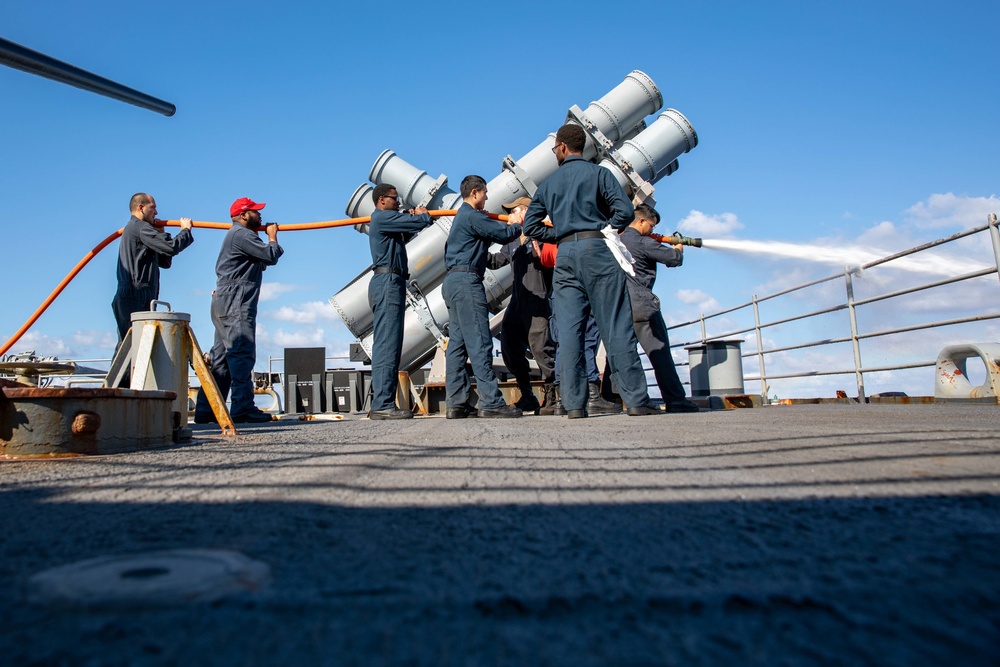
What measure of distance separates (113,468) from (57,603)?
4.74ft

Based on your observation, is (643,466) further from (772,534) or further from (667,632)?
(667,632)

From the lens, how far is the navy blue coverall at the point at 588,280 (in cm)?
402

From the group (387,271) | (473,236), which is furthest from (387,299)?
(473,236)

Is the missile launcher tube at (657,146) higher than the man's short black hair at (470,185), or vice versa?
the missile launcher tube at (657,146)

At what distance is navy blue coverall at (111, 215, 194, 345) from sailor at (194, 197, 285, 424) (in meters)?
0.43

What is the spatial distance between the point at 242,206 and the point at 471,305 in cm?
195

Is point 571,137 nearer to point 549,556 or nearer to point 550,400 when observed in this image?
point 550,400

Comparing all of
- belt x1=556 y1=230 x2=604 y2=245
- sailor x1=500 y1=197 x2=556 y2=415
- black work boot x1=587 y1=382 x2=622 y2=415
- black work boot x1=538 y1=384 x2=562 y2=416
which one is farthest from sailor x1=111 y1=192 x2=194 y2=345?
black work boot x1=587 y1=382 x2=622 y2=415

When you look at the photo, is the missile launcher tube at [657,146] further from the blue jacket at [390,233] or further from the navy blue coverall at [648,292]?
the blue jacket at [390,233]

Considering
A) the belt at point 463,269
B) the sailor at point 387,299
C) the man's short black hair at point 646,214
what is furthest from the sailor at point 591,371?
the sailor at point 387,299

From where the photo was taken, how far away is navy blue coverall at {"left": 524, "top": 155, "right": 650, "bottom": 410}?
4.02 meters

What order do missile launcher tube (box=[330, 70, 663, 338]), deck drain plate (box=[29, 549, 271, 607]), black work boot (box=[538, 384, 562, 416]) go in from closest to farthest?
deck drain plate (box=[29, 549, 271, 607])
black work boot (box=[538, 384, 562, 416])
missile launcher tube (box=[330, 70, 663, 338])

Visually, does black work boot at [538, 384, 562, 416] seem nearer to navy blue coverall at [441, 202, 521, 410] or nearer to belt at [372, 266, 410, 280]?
navy blue coverall at [441, 202, 521, 410]

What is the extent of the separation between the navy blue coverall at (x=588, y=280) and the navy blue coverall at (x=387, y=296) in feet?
4.42
